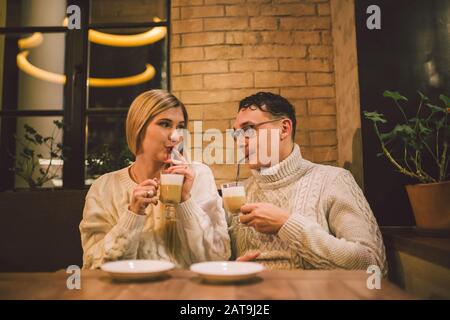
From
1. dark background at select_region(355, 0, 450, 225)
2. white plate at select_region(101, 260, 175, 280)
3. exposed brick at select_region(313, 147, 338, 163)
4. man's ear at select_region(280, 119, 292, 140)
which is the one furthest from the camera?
exposed brick at select_region(313, 147, 338, 163)

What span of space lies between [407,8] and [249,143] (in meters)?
1.32

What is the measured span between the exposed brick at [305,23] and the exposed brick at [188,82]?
0.75 m

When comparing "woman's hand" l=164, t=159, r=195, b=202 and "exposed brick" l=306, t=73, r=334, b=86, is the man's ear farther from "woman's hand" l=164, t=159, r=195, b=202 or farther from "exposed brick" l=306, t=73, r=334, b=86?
"exposed brick" l=306, t=73, r=334, b=86

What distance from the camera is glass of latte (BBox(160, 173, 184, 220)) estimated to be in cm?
166

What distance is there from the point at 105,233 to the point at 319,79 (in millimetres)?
1848

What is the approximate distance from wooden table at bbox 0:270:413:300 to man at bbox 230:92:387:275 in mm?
369

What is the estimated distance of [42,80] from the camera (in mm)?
3420

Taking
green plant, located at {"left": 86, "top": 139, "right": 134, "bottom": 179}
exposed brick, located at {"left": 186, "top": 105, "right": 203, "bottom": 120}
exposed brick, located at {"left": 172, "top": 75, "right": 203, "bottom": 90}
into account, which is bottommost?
green plant, located at {"left": 86, "top": 139, "right": 134, "bottom": 179}

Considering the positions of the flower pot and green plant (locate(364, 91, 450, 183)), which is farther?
green plant (locate(364, 91, 450, 183))

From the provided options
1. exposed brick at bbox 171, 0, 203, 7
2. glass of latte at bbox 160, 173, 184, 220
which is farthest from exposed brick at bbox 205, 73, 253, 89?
glass of latte at bbox 160, 173, 184, 220

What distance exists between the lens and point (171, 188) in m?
1.66

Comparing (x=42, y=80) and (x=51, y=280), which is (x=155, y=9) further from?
(x=51, y=280)

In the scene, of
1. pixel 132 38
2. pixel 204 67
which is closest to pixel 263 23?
pixel 204 67

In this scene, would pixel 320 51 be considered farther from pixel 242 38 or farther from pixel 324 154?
pixel 324 154
